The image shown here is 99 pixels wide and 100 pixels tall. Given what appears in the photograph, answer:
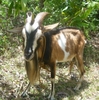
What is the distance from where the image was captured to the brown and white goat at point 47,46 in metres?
3.87

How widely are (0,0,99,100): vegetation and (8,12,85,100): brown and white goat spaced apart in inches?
11.8

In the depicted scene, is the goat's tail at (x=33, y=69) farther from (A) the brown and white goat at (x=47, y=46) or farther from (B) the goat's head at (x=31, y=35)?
(B) the goat's head at (x=31, y=35)

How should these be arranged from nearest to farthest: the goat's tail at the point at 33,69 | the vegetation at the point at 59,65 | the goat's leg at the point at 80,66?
1. the goat's tail at the point at 33,69
2. the vegetation at the point at 59,65
3. the goat's leg at the point at 80,66

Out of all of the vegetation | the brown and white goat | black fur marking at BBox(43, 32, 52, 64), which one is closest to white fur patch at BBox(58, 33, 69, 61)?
the brown and white goat

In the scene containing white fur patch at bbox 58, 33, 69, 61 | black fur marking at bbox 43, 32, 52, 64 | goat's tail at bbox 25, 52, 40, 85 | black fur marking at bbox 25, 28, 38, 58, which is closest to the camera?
black fur marking at bbox 25, 28, 38, 58

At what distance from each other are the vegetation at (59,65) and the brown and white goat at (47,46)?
30 centimetres

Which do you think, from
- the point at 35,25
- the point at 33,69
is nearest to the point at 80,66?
the point at 33,69

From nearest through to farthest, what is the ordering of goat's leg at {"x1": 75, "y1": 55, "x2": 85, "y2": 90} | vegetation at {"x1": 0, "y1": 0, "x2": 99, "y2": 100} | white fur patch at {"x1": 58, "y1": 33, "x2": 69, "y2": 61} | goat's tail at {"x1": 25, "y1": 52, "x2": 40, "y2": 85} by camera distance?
goat's tail at {"x1": 25, "y1": 52, "x2": 40, "y2": 85}, white fur patch at {"x1": 58, "y1": 33, "x2": 69, "y2": 61}, vegetation at {"x1": 0, "y1": 0, "x2": 99, "y2": 100}, goat's leg at {"x1": 75, "y1": 55, "x2": 85, "y2": 90}

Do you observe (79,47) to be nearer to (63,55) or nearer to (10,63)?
(63,55)

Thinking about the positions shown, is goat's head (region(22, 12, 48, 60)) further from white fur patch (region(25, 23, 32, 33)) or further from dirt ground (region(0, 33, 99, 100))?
dirt ground (region(0, 33, 99, 100))

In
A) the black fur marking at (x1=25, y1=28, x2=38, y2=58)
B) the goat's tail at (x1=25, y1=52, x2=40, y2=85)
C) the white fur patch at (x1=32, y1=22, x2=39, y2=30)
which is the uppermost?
the white fur patch at (x1=32, y1=22, x2=39, y2=30)

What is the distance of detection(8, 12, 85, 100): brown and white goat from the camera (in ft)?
12.7

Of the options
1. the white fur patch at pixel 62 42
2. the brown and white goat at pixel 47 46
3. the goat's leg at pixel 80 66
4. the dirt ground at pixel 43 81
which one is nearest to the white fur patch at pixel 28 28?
the brown and white goat at pixel 47 46

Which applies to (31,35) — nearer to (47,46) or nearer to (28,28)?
(28,28)
